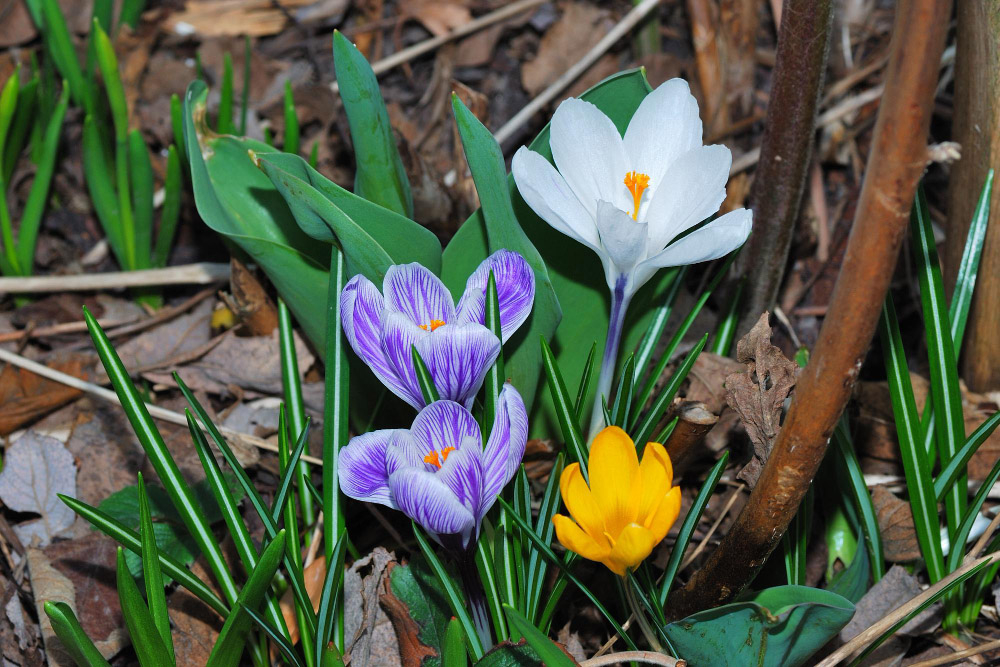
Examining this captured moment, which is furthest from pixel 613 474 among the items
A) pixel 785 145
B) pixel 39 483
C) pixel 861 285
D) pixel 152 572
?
pixel 39 483

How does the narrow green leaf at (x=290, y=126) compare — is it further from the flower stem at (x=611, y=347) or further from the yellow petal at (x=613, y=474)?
the yellow petal at (x=613, y=474)

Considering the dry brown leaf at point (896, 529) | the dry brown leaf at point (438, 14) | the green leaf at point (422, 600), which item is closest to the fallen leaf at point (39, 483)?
the green leaf at point (422, 600)

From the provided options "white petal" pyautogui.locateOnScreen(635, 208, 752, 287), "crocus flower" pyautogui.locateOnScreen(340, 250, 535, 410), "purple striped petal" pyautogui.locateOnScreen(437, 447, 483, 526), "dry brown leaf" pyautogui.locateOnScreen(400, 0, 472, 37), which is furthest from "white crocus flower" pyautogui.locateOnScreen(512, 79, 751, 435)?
"dry brown leaf" pyautogui.locateOnScreen(400, 0, 472, 37)

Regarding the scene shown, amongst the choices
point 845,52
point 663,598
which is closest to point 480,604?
point 663,598

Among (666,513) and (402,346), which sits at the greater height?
(402,346)

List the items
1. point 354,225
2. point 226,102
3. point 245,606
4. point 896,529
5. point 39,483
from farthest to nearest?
point 226,102 → point 39,483 → point 896,529 → point 354,225 → point 245,606

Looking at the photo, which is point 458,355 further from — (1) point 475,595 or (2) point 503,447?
(1) point 475,595
